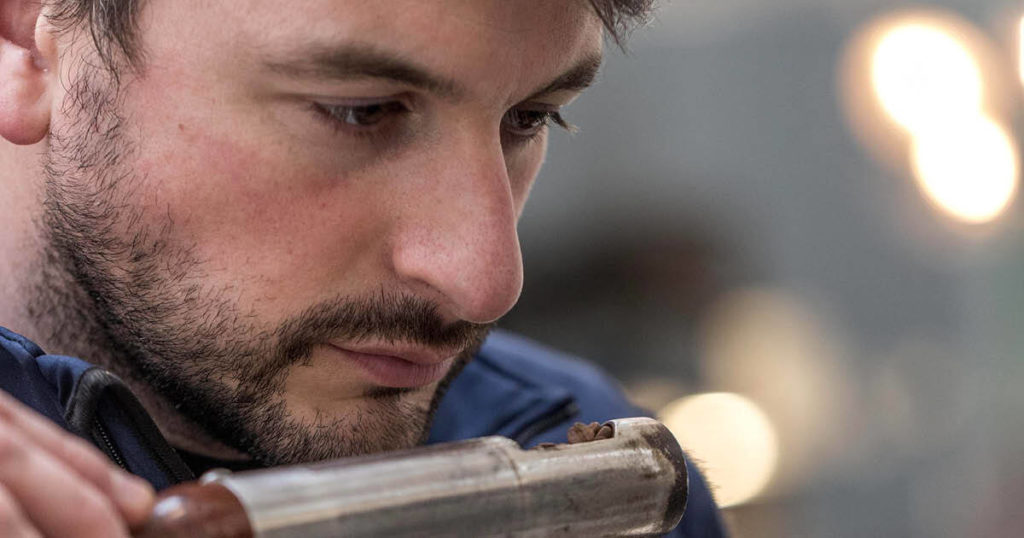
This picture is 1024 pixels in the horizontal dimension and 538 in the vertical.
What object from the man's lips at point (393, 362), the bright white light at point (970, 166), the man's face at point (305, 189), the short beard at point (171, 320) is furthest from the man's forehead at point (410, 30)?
the bright white light at point (970, 166)

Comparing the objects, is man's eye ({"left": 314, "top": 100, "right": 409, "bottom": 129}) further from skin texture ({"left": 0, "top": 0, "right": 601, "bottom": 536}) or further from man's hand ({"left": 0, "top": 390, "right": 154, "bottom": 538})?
man's hand ({"left": 0, "top": 390, "right": 154, "bottom": 538})

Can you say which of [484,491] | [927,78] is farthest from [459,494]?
[927,78]

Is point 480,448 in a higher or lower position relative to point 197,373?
higher

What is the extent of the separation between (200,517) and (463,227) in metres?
0.40

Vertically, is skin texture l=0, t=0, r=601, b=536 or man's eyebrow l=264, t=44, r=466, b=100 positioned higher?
man's eyebrow l=264, t=44, r=466, b=100

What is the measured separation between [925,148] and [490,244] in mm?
2924

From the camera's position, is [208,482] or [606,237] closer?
[208,482]

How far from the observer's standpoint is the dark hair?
0.99 m

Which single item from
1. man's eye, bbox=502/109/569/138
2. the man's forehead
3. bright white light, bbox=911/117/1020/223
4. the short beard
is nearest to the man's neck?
the short beard

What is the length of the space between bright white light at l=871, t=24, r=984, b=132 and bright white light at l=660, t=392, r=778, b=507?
1.20 m

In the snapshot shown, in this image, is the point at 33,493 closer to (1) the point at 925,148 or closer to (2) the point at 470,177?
(2) the point at 470,177

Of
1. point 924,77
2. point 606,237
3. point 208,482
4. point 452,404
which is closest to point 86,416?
point 208,482

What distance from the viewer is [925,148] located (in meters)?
3.60

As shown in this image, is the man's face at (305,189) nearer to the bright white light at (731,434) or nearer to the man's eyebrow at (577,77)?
the man's eyebrow at (577,77)
